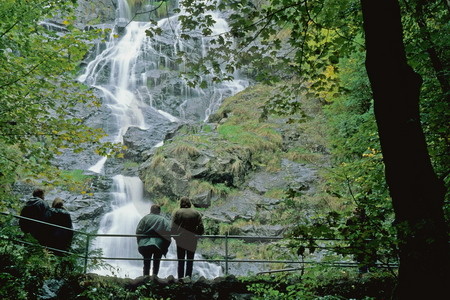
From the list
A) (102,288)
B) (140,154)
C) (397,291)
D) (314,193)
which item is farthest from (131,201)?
(397,291)

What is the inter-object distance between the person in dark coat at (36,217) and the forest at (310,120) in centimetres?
28

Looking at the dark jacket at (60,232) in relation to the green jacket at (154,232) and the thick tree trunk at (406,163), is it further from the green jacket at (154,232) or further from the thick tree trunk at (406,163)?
the thick tree trunk at (406,163)

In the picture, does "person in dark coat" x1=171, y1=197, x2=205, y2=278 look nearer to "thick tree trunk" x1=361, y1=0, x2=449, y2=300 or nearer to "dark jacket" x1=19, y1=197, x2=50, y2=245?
"dark jacket" x1=19, y1=197, x2=50, y2=245

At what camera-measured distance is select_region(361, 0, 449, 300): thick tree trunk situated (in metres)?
2.76

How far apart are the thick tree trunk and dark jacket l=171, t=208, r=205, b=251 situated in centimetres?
553

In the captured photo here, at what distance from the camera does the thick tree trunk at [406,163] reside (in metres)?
2.76

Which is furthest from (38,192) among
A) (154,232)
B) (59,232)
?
(154,232)

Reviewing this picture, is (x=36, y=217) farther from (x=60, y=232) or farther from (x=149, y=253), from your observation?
(x=149, y=253)

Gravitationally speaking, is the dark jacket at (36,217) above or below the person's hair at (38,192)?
below

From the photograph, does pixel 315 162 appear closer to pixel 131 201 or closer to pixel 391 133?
pixel 131 201

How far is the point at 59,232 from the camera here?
768cm

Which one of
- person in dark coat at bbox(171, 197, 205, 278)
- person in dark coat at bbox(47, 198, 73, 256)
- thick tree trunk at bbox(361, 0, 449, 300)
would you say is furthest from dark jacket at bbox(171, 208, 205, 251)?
thick tree trunk at bbox(361, 0, 449, 300)

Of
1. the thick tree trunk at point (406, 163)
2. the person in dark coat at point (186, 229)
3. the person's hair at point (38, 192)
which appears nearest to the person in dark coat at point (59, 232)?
the person's hair at point (38, 192)

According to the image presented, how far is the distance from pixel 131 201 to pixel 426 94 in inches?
557
